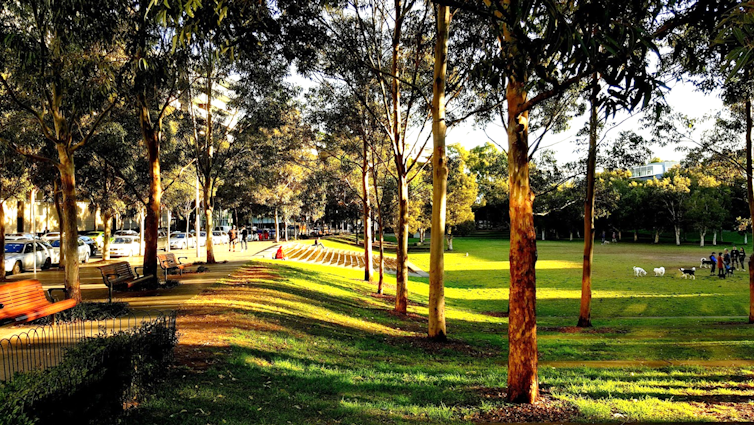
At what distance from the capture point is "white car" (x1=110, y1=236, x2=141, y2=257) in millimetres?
32719

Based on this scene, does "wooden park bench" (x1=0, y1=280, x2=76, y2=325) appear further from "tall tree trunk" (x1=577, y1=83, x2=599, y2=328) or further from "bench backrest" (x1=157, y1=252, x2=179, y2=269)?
"tall tree trunk" (x1=577, y1=83, x2=599, y2=328)

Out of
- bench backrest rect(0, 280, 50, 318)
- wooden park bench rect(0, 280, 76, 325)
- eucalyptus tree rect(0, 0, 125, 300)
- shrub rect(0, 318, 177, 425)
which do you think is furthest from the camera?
eucalyptus tree rect(0, 0, 125, 300)

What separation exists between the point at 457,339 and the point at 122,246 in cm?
2828

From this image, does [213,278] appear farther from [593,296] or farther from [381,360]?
[593,296]

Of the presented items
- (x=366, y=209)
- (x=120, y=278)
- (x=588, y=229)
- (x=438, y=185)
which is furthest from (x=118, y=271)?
(x=588, y=229)

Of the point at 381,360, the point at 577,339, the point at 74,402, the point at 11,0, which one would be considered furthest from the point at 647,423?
the point at 11,0

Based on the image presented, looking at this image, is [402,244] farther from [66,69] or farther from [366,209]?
[66,69]

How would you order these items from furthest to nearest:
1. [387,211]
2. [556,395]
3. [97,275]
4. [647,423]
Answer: [387,211], [97,275], [556,395], [647,423]

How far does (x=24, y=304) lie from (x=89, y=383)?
611 cm

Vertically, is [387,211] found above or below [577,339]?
above

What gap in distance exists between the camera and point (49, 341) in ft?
27.0

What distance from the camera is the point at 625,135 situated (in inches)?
691

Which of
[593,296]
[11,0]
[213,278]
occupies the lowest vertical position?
[593,296]

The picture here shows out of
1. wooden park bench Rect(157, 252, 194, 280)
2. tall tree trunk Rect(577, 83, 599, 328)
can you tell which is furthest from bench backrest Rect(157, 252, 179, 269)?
tall tree trunk Rect(577, 83, 599, 328)
